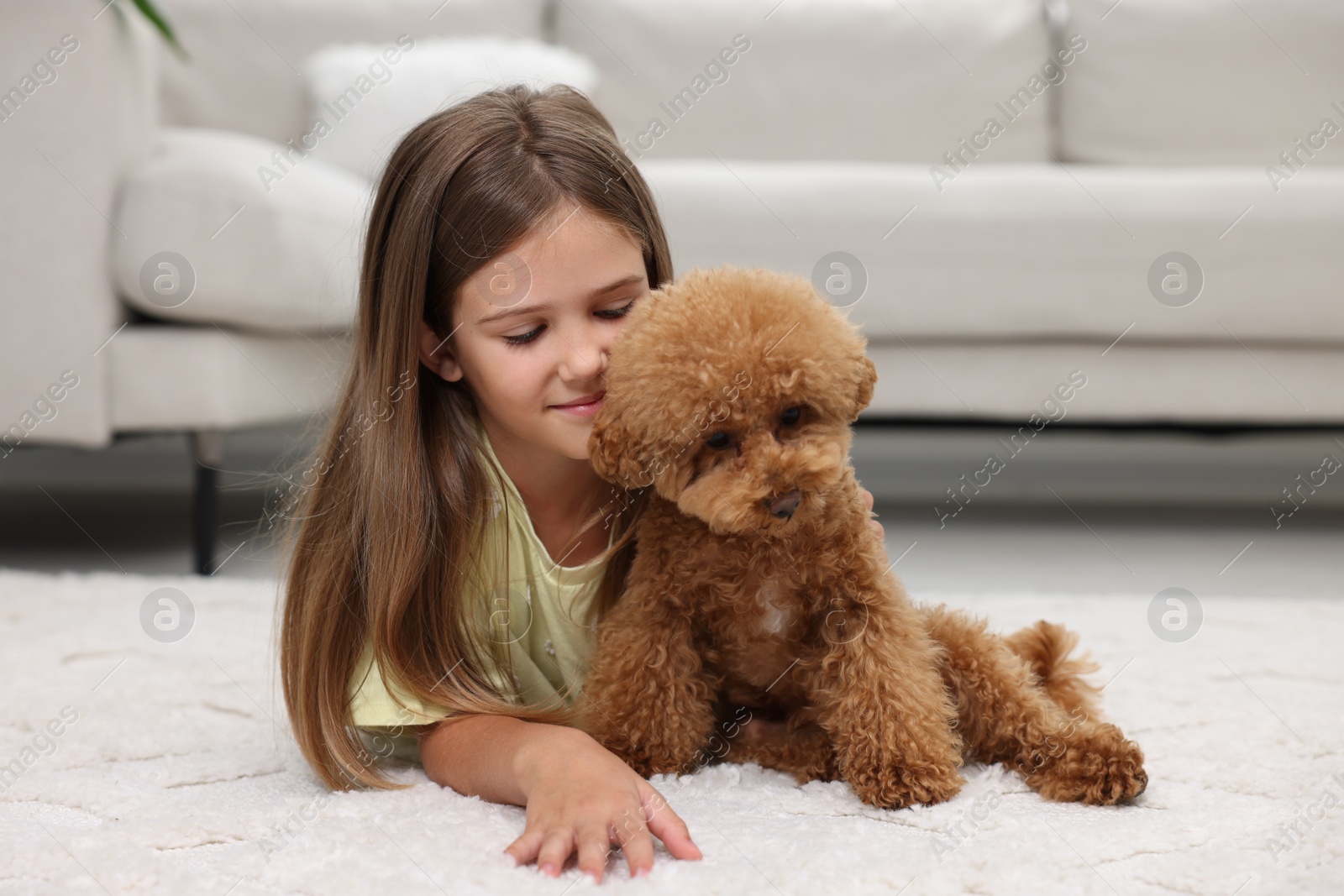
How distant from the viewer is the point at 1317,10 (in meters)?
2.69

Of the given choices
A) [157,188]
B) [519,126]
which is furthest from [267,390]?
[519,126]

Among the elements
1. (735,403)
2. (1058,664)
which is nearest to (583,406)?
(735,403)

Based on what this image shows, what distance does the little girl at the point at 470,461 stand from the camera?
1138 mm

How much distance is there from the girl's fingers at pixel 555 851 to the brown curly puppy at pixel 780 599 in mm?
164

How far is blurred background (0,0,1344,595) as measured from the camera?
1916 millimetres

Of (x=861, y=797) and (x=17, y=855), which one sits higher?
(x=861, y=797)

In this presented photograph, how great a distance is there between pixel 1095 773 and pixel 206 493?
5.35 ft

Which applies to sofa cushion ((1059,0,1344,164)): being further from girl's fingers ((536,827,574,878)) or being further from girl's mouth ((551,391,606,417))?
girl's fingers ((536,827,574,878))

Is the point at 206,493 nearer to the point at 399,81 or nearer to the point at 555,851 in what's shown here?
the point at 399,81

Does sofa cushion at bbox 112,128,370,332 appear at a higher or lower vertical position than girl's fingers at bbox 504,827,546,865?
higher

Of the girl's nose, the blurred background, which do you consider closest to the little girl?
the girl's nose

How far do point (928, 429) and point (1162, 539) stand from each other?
0.55 metres

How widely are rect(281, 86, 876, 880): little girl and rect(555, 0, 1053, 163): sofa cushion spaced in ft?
5.45

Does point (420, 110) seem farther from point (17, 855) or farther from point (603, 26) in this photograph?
point (17, 855)
